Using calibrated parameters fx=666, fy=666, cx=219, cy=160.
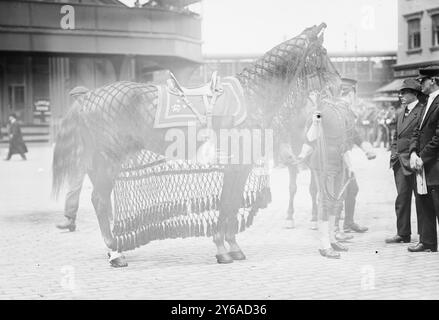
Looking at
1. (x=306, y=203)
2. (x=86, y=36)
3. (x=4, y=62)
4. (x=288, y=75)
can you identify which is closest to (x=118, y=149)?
(x=288, y=75)

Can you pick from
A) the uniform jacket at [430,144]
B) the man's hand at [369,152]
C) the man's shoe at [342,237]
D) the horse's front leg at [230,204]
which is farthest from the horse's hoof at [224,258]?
the uniform jacket at [430,144]

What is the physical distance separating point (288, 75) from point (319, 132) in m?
0.79

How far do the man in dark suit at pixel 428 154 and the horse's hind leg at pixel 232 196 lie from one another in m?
1.84

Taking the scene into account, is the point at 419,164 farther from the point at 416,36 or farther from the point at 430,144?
the point at 416,36

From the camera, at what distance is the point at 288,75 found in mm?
6777

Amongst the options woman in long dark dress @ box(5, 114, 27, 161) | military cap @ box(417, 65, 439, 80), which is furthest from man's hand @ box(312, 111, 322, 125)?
woman in long dark dress @ box(5, 114, 27, 161)

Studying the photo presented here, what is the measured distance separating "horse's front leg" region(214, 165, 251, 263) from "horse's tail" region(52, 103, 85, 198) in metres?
1.74

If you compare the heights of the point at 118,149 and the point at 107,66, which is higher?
the point at 107,66

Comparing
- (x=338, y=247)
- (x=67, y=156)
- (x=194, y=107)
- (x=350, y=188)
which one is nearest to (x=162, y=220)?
(x=194, y=107)

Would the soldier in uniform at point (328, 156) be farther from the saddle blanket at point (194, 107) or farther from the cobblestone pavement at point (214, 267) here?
the saddle blanket at point (194, 107)

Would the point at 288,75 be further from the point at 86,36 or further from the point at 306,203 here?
the point at 86,36

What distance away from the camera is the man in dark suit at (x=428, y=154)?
6.93 m

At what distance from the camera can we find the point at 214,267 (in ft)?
21.3
